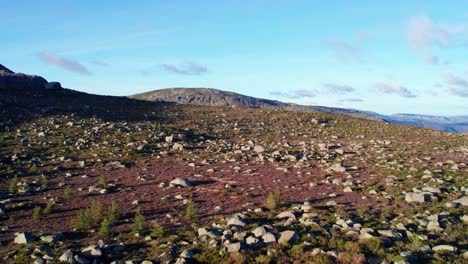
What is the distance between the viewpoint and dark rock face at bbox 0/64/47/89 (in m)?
48.3

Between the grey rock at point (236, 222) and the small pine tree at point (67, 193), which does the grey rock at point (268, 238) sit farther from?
the small pine tree at point (67, 193)

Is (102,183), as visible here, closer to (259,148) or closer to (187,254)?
(187,254)

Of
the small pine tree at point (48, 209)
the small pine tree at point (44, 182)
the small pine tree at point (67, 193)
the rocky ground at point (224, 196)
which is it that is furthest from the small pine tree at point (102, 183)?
the small pine tree at point (48, 209)

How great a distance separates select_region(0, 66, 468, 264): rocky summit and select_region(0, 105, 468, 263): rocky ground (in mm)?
60

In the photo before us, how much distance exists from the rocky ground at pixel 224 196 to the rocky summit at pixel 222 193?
0.20 ft

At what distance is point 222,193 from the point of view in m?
17.8

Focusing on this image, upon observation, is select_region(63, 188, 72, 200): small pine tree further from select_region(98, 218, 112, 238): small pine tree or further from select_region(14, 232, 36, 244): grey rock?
select_region(98, 218, 112, 238): small pine tree

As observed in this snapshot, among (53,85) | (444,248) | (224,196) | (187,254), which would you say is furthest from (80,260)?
(53,85)

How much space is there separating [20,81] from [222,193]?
4404 centimetres

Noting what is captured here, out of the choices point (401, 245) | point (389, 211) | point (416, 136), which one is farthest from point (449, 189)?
point (416, 136)

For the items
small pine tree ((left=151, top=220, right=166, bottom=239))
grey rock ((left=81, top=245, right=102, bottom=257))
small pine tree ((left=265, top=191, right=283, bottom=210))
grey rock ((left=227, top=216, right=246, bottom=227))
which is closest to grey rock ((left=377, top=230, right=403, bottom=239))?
small pine tree ((left=265, top=191, right=283, bottom=210))

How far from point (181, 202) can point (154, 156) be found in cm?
1004

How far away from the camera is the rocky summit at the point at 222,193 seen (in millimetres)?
11211

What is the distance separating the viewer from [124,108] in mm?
45656
